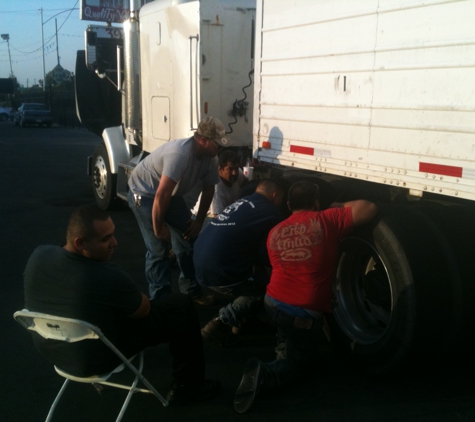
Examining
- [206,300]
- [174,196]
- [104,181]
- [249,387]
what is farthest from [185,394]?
[104,181]

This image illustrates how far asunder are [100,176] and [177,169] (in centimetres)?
489

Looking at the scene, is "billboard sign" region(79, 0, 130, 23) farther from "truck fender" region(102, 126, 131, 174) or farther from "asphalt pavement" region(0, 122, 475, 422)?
"asphalt pavement" region(0, 122, 475, 422)

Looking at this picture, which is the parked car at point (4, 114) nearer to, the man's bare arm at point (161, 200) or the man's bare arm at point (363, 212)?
the man's bare arm at point (161, 200)

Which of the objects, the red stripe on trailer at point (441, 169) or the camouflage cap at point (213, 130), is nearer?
the red stripe on trailer at point (441, 169)

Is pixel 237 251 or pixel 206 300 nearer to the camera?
pixel 237 251

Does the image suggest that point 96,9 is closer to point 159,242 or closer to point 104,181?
point 104,181

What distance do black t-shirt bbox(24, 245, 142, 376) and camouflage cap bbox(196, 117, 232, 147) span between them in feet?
6.13

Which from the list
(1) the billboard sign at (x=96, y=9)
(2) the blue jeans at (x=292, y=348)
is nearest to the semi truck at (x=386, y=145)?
(2) the blue jeans at (x=292, y=348)

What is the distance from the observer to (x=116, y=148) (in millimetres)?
8281

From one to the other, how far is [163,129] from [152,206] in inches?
89.5

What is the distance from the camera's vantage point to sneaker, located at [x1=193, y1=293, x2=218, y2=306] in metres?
5.03

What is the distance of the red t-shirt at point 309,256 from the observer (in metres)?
3.48

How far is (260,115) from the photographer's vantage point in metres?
4.71

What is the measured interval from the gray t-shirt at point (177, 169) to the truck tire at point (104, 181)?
155 inches
